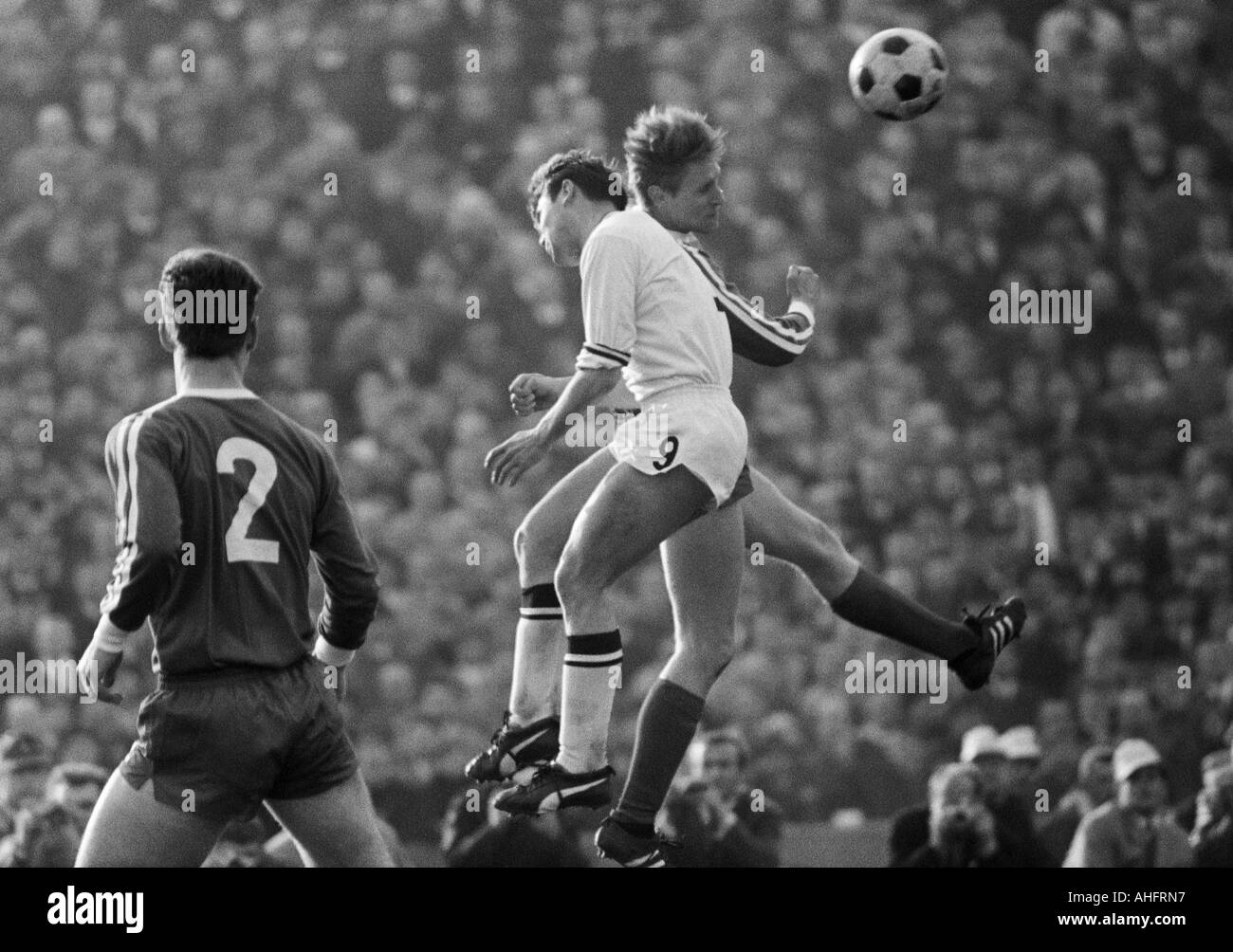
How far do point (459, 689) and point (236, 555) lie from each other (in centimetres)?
290

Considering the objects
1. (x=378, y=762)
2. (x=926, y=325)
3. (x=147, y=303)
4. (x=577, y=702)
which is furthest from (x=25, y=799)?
(x=926, y=325)

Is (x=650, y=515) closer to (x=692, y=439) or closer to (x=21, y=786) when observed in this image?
(x=692, y=439)

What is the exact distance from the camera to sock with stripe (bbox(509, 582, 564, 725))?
4824mm

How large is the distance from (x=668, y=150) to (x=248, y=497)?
64.9 inches

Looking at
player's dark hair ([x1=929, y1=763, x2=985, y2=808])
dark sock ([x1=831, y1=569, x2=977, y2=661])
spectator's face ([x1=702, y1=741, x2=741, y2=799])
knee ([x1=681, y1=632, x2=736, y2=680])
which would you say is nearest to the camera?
knee ([x1=681, y1=632, x2=736, y2=680])

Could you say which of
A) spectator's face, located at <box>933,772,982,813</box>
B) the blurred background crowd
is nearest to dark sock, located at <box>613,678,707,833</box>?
spectator's face, located at <box>933,772,982,813</box>

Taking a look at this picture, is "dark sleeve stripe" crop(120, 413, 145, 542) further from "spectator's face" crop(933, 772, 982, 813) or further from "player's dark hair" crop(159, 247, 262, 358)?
"spectator's face" crop(933, 772, 982, 813)

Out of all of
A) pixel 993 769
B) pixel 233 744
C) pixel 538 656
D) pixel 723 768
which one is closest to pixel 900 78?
pixel 538 656

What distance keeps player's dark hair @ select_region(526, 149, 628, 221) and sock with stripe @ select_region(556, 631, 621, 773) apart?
1095 millimetres

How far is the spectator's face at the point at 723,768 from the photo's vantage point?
19.1 ft

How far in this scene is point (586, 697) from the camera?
462 cm

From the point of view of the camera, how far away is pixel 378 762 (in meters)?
6.35

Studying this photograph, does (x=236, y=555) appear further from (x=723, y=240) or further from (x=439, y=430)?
(x=723, y=240)
